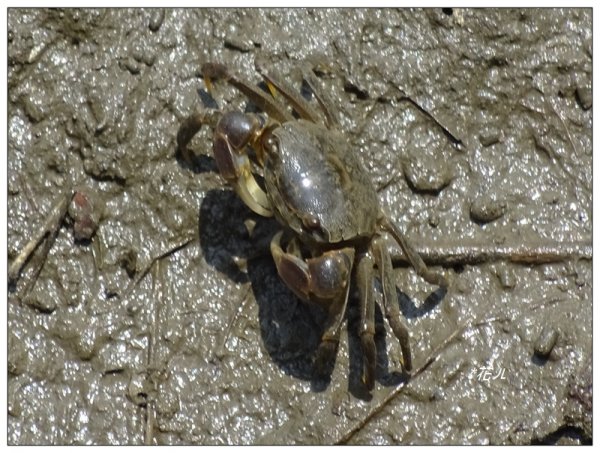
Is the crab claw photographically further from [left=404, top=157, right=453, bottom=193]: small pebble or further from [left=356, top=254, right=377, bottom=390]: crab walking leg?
[left=404, top=157, right=453, bottom=193]: small pebble

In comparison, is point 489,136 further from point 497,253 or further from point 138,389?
point 138,389

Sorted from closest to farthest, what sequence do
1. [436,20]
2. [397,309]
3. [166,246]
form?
[397,309] < [166,246] < [436,20]

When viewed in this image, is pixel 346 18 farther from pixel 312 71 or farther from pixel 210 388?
pixel 210 388

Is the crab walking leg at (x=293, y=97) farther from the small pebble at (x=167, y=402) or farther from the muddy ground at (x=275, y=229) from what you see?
the small pebble at (x=167, y=402)

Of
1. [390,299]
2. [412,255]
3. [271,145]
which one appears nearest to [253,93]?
[271,145]

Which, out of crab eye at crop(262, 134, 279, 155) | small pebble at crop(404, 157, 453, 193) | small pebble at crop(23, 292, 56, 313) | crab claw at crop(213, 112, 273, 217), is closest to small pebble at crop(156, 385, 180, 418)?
small pebble at crop(23, 292, 56, 313)

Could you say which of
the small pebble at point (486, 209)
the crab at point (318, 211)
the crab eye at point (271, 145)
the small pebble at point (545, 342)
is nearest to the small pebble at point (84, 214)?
the crab at point (318, 211)

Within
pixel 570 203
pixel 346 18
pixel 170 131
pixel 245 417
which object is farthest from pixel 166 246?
pixel 570 203
